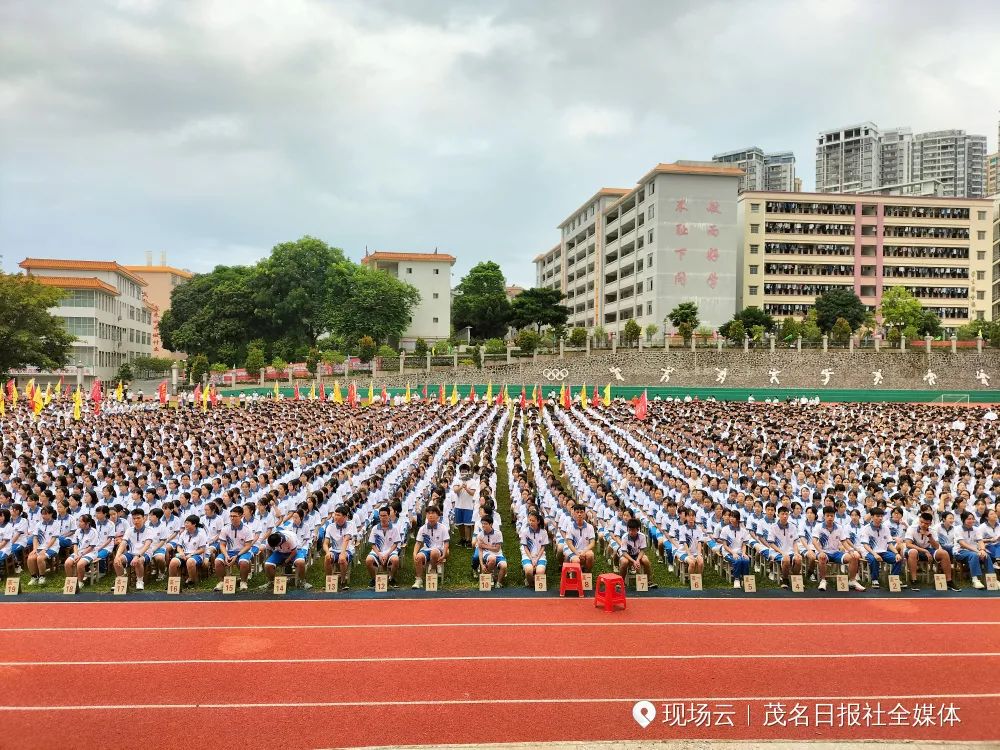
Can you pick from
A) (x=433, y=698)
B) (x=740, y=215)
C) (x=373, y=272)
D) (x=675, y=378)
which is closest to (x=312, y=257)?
(x=373, y=272)

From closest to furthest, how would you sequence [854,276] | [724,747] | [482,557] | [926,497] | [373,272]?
1. [724,747]
2. [482,557]
3. [926,497]
4. [373,272]
5. [854,276]

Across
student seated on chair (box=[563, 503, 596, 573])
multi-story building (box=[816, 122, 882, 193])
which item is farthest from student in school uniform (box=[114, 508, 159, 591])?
multi-story building (box=[816, 122, 882, 193])

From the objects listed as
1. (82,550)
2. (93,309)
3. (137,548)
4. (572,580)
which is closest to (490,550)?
(572,580)

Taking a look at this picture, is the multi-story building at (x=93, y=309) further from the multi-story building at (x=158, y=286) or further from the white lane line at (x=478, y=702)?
the white lane line at (x=478, y=702)

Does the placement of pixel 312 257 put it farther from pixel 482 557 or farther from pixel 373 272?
pixel 482 557

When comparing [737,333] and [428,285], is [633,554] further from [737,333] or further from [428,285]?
[428,285]

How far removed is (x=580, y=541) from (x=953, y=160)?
15106 centimetres

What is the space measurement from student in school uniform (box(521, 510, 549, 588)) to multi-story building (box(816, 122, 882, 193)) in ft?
464

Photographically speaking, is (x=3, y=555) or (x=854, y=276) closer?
(x=3, y=555)

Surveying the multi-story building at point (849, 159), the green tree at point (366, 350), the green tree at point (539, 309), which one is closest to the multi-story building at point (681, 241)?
the green tree at point (539, 309)

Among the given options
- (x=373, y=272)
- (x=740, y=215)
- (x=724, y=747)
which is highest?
(x=740, y=215)

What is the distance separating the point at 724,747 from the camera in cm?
536

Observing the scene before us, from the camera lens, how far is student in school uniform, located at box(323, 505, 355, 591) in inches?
354

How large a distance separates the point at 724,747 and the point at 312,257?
2192 inches
